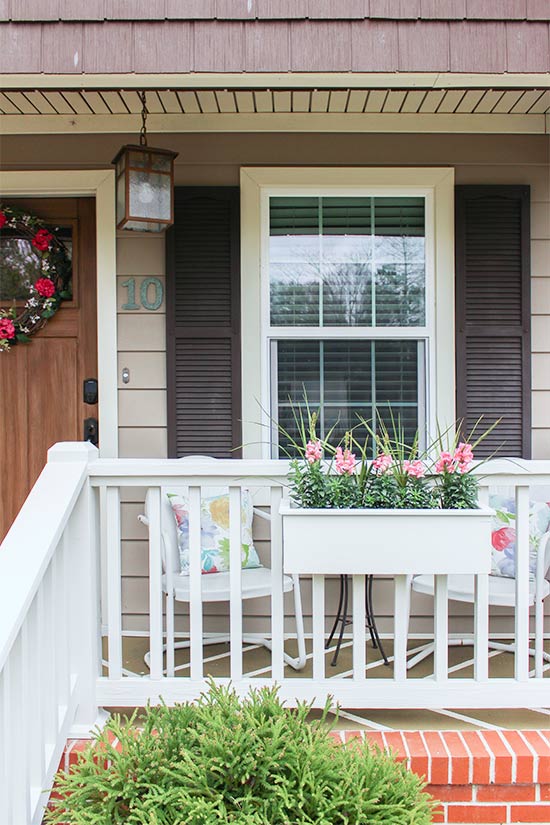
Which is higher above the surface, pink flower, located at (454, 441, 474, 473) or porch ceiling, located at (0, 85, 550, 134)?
porch ceiling, located at (0, 85, 550, 134)

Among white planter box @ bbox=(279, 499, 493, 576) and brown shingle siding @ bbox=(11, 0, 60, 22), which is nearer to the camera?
white planter box @ bbox=(279, 499, 493, 576)

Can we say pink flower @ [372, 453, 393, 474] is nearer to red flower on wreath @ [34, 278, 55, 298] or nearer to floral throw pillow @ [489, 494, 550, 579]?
floral throw pillow @ [489, 494, 550, 579]

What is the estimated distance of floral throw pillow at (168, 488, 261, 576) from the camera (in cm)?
281

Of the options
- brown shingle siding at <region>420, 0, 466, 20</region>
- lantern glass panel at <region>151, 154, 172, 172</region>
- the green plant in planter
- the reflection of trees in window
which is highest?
brown shingle siding at <region>420, 0, 466, 20</region>

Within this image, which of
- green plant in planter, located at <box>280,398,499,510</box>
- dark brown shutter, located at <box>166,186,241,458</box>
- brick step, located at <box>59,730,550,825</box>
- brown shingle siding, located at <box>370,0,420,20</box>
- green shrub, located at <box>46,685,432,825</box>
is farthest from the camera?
dark brown shutter, located at <box>166,186,241,458</box>

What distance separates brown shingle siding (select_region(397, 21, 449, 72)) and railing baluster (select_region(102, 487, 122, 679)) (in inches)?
66.0

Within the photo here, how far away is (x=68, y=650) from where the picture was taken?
193cm

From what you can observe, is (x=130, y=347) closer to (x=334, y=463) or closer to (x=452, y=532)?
(x=334, y=463)

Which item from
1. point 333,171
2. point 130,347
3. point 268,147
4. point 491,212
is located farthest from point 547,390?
point 130,347

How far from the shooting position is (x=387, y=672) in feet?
8.23

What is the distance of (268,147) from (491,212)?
1.02 meters

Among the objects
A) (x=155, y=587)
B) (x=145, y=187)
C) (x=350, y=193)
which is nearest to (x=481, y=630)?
(x=155, y=587)

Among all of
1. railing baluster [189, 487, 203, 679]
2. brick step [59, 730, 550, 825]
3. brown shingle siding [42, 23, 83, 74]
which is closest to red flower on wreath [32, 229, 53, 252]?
brown shingle siding [42, 23, 83, 74]

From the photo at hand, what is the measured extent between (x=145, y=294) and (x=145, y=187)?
1.56 feet
